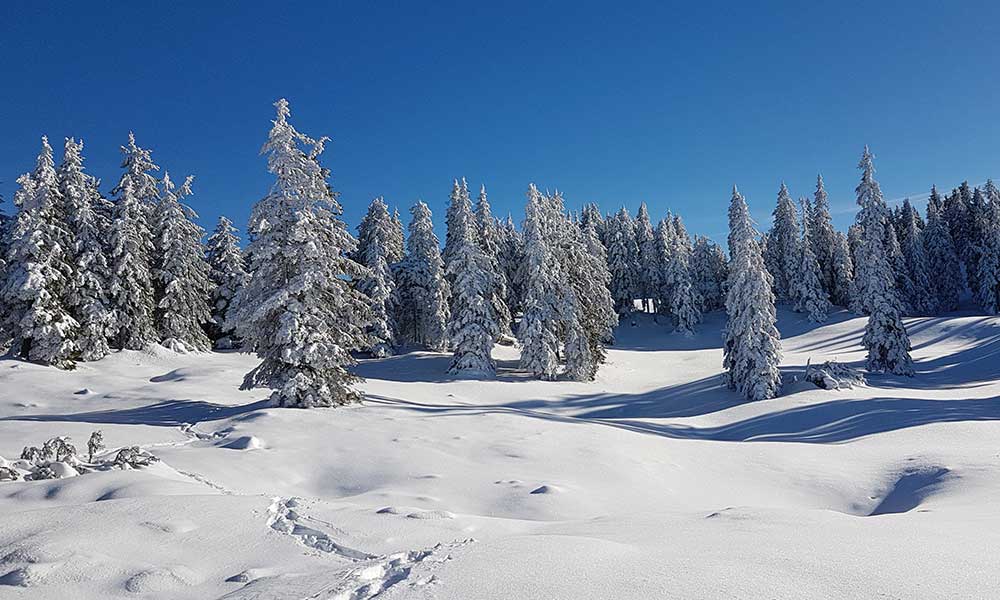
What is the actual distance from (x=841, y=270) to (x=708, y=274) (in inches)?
585

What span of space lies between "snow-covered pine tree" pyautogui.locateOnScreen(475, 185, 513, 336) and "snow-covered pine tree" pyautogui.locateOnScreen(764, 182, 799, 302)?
3336 cm

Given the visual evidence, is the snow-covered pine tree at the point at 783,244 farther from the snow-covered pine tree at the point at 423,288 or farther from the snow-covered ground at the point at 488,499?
the snow-covered pine tree at the point at 423,288

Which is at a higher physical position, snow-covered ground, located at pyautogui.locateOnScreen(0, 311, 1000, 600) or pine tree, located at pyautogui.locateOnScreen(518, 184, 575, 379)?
pine tree, located at pyautogui.locateOnScreen(518, 184, 575, 379)

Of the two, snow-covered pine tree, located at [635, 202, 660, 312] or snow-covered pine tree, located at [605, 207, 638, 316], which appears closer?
snow-covered pine tree, located at [605, 207, 638, 316]

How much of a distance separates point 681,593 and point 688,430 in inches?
724

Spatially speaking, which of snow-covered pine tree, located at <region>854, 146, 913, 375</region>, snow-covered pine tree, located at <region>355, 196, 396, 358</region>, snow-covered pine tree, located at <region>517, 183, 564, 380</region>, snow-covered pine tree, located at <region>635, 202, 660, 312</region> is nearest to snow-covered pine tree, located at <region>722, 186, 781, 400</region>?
snow-covered pine tree, located at <region>517, 183, 564, 380</region>

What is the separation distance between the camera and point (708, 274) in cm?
7050

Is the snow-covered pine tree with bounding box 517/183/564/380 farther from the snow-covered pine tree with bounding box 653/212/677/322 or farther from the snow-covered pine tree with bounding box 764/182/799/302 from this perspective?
the snow-covered pine tree with bounding box 764/182/799/302

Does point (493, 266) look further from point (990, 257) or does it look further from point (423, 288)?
point (990, 257)

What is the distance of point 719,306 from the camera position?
71.6 metres

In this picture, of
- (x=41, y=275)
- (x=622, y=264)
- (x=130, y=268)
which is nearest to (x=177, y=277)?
(x=130, y=268)

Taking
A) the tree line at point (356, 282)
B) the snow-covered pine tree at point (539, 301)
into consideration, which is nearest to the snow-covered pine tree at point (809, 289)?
the tree line at point (356, 282)

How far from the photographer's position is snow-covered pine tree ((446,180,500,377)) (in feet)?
114

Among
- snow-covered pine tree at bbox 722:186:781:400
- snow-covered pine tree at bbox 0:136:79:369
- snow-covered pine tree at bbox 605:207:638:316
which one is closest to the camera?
snow-covered pine tree at bbox 0:136:79:369
